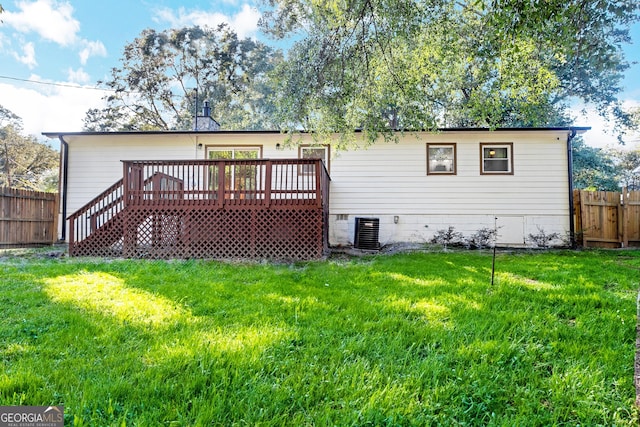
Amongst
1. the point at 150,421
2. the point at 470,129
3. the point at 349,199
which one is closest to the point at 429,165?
the point at 470,129

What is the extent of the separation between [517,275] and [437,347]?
334 centimetres

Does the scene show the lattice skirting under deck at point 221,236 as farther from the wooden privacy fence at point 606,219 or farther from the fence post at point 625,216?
the fence post at point 625,216

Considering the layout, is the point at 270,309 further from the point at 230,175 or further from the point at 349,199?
the point at 349,199

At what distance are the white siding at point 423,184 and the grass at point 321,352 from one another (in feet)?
16.5

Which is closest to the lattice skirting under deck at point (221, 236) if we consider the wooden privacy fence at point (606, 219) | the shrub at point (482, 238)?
the shrub at point (482, 238)

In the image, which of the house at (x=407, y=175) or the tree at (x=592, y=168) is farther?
the tree at (x=592, y=168)

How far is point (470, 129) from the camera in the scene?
8.98 m

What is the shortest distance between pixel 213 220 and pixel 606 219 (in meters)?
10.4

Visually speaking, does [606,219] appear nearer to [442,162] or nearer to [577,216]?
[577,216]

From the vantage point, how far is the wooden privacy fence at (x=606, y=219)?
862 cm

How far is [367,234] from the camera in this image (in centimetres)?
860

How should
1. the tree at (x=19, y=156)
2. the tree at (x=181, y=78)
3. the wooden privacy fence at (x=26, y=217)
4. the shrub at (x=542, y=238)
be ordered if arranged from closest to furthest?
the wooden privacy fence at (x=26, y=217) → the shrub at (x=542, y=238) → the tree at (x=181, y=78) → the tree at (x=19, y=156)

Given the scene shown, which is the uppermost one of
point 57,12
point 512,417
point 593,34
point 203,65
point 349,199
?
point 203,65

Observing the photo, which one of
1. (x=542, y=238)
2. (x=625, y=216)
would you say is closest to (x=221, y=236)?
(x=542, y=238)
